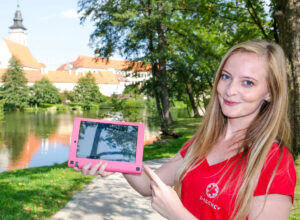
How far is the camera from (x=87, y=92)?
67500mm

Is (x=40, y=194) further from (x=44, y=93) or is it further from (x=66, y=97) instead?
(x=66, y=97)

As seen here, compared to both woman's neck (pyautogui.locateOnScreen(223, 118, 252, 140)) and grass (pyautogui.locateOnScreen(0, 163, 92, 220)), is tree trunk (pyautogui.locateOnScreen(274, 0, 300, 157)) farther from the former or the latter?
woman's neck (pyautogui.locateOnScreen(223, 118, 252, 140))

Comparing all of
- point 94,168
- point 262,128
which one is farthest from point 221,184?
point 94,168

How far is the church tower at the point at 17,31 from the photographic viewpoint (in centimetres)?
10306

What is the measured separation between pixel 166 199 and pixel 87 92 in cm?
6733

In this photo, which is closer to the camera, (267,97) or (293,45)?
(267,97)

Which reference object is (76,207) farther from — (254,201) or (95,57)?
(95,57)

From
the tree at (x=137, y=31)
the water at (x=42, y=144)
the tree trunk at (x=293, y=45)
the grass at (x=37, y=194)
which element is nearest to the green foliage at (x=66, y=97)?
the water at (x=42, y=144)

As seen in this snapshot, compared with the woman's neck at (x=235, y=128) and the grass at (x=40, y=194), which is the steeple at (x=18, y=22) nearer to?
the grass at (x=40, y=194)

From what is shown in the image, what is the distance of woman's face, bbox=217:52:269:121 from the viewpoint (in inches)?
59.0

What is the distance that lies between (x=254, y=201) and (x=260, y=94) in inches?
19.0

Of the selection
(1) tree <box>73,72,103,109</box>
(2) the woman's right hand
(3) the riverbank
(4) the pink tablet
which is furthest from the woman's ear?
(1) tree <box>73,72,103,109</box>

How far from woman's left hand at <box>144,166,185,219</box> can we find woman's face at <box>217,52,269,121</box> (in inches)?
18.6

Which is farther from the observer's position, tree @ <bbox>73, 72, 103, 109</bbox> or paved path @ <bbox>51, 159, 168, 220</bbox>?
tree @ <bbox>73, 72, 103, 109</bbox>
